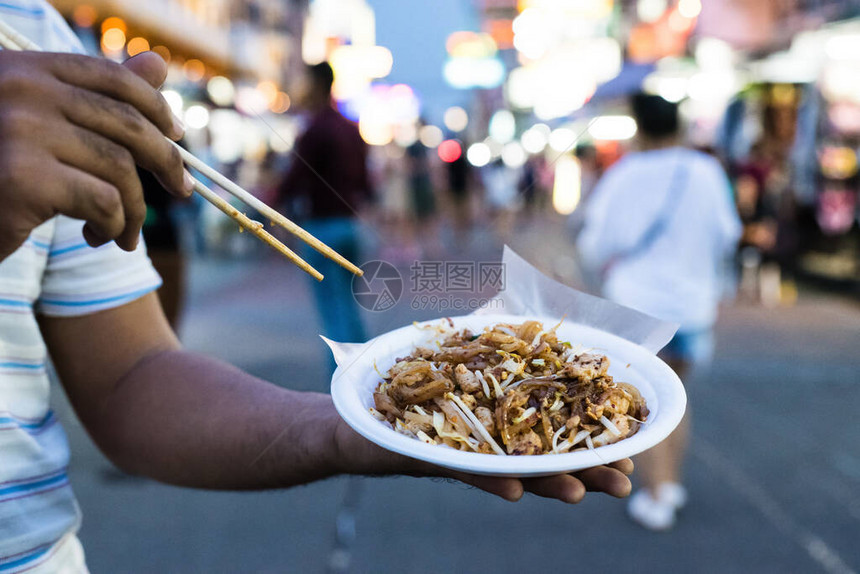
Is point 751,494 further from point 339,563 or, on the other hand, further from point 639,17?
point 639,17

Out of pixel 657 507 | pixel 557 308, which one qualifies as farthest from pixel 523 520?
pixel 557 308

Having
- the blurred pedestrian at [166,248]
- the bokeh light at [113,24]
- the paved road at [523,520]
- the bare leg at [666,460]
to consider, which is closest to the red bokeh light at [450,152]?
the bokeh light at [113,24]

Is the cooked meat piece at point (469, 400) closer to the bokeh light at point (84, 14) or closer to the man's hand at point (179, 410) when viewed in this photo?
the man's hand at point (179, 410)

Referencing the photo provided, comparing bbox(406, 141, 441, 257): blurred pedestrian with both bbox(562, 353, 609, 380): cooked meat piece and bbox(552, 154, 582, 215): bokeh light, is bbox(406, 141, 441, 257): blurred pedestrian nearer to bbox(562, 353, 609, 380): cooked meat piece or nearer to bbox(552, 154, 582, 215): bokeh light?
bbox(552, 154, 582, 215): bokeh light

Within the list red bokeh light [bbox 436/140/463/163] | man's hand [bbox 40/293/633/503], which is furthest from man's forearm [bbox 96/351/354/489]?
red bokeh light [bbox 436/140/463/163]

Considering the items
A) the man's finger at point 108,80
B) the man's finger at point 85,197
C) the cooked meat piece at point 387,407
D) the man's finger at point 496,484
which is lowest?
the man's finger at point 496,484

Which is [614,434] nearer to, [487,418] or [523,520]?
[487,418]

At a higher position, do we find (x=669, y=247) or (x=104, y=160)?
(x=104, y=160)
